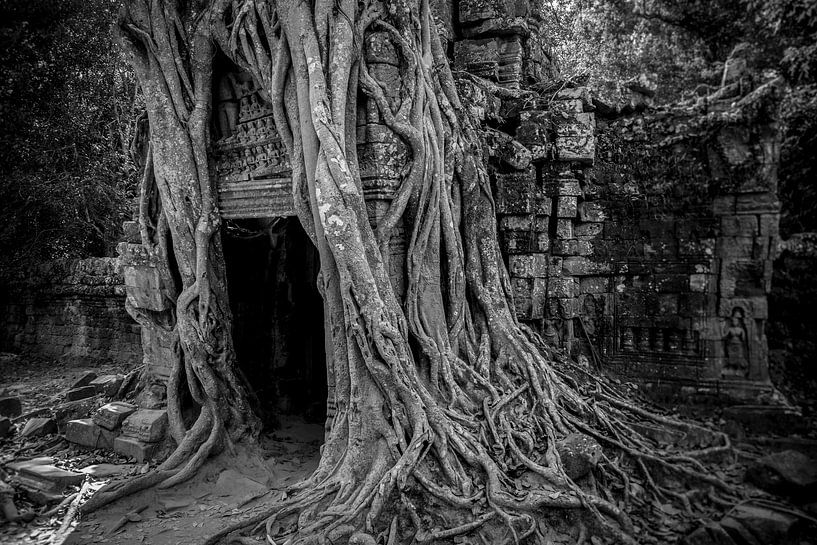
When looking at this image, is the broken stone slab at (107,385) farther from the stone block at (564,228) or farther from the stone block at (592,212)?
the stone block at (592,212)

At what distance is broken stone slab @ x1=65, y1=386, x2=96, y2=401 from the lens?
21.5ft

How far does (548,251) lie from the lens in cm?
536

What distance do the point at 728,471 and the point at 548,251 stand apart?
8.07 feet

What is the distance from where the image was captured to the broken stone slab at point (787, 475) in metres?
2.99

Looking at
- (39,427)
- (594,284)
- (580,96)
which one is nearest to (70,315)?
(39,427)

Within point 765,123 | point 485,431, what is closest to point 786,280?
point 765,123

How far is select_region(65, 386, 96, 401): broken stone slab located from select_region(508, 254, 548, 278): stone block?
521cm

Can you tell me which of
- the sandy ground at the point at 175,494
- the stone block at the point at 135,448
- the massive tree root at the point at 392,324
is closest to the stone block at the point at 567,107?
the massive tree root at the point at 392,324

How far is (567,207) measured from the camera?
5.29 metres

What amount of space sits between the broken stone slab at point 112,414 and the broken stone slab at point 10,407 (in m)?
1.48

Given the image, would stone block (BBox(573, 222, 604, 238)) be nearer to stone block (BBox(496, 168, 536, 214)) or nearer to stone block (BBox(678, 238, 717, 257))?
stone block (BBox(496, 168, 536, 214))

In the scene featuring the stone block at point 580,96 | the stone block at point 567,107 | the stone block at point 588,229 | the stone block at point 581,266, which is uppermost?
the stone block at point 580,96

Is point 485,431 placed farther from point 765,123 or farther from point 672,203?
point 765,123

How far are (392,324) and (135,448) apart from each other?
2.87 metres
